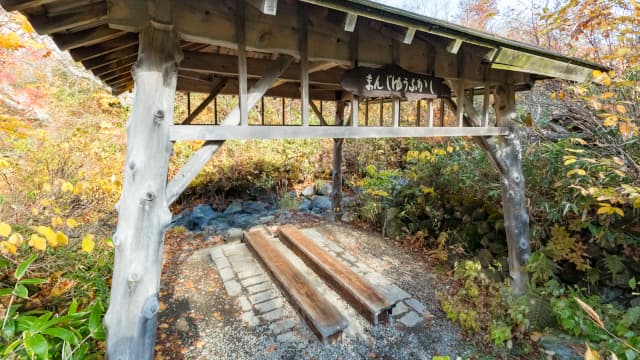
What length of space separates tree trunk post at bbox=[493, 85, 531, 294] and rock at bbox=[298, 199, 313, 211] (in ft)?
15.0

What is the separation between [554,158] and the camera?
11.1ft

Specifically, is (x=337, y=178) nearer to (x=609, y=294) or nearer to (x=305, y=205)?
(x=305, y=205)

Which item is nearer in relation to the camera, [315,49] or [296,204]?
[315,49]

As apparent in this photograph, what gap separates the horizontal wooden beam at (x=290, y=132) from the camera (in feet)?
5.50

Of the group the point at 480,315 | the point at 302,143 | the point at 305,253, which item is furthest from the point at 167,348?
the point at 302,143

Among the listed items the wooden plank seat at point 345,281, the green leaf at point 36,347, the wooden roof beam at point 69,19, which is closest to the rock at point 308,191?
the wooden plank seat at point 345,281

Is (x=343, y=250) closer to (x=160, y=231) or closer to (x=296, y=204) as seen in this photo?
(x=296, y=204)

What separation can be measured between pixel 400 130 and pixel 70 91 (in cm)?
1024

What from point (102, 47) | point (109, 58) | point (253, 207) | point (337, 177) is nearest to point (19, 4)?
point (102, 47)

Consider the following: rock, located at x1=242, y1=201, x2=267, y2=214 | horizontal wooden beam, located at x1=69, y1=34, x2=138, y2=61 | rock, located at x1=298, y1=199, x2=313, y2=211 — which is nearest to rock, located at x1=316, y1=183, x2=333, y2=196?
rock, located at x1=298, y1=199, x2=313, y2=211

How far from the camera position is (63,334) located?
1.86 meters

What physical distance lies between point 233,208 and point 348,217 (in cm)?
279

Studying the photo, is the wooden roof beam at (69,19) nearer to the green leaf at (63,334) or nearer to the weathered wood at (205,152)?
the weathered wood at (205,152)

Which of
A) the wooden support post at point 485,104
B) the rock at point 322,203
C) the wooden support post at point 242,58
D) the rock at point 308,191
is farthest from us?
the rock at point 308,191
